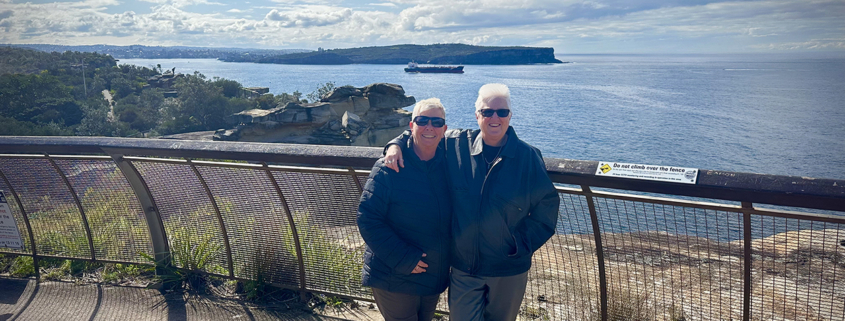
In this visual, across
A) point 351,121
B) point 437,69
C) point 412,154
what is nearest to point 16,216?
point 412,154

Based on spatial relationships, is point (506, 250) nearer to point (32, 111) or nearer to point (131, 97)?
point (32, 111)

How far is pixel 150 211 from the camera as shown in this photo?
4785 millimetres

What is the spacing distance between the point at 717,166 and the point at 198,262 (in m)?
67.0

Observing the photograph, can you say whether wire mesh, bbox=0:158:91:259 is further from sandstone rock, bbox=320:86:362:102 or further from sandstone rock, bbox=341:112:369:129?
sandstone rock, bbox=320:86:362:102

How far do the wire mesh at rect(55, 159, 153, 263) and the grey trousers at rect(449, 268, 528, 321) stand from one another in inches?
131

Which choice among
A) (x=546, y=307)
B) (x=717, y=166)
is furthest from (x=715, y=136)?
(x=546, y=307)

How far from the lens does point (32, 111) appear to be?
6888cm

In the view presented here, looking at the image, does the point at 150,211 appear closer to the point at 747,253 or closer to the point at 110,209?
the point at 110,209

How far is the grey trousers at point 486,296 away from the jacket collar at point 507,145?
659 mm

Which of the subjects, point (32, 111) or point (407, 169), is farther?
point (32, 111)

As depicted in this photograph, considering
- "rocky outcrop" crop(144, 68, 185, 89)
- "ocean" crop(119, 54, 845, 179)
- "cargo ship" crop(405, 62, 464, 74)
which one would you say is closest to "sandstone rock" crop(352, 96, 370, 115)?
"ocean" crop(119, 54, 845, 179)

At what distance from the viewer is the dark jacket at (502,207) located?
9.20 feet

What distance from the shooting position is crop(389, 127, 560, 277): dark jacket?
280cm

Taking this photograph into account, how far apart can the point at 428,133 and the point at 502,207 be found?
553 millimetres
